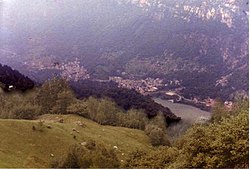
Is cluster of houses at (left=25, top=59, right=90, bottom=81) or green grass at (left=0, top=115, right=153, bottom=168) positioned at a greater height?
green grass at (left=0, top=115, right=153, bottom=168)

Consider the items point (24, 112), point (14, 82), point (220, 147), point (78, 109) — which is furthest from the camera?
point (14, 82)

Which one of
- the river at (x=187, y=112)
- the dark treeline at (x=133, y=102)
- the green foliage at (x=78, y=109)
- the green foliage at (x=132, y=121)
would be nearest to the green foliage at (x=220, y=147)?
the green foliage at (x=78, y=109)

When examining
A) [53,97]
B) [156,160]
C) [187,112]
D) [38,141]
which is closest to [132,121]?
[53,97]

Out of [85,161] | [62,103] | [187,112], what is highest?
[85,161]

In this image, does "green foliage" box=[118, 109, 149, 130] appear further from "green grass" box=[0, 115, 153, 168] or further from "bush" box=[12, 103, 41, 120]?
"green grass" box=[0, 115, 153, 168]

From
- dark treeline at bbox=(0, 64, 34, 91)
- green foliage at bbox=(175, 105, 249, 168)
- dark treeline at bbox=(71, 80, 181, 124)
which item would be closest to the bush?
dark treeline at bbox=(0, 64, 34, 91)

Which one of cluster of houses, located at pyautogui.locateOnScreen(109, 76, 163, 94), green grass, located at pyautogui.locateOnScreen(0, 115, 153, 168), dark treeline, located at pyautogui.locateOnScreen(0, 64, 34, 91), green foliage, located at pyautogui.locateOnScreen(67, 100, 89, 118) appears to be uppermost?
green grass, located at pyautogui.locateOnScreen(0, 115, 153, 168)

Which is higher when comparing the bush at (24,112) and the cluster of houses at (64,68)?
the bush at (24,112)

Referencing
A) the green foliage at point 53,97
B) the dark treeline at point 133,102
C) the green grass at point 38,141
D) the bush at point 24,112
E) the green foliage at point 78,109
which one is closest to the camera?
the green grass at point 38,141

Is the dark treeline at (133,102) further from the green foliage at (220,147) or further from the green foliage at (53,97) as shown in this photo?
the green foliage at (220,147)

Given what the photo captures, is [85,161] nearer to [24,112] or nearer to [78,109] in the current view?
[24,112]

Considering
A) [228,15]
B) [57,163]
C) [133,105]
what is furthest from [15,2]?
[57,163]
